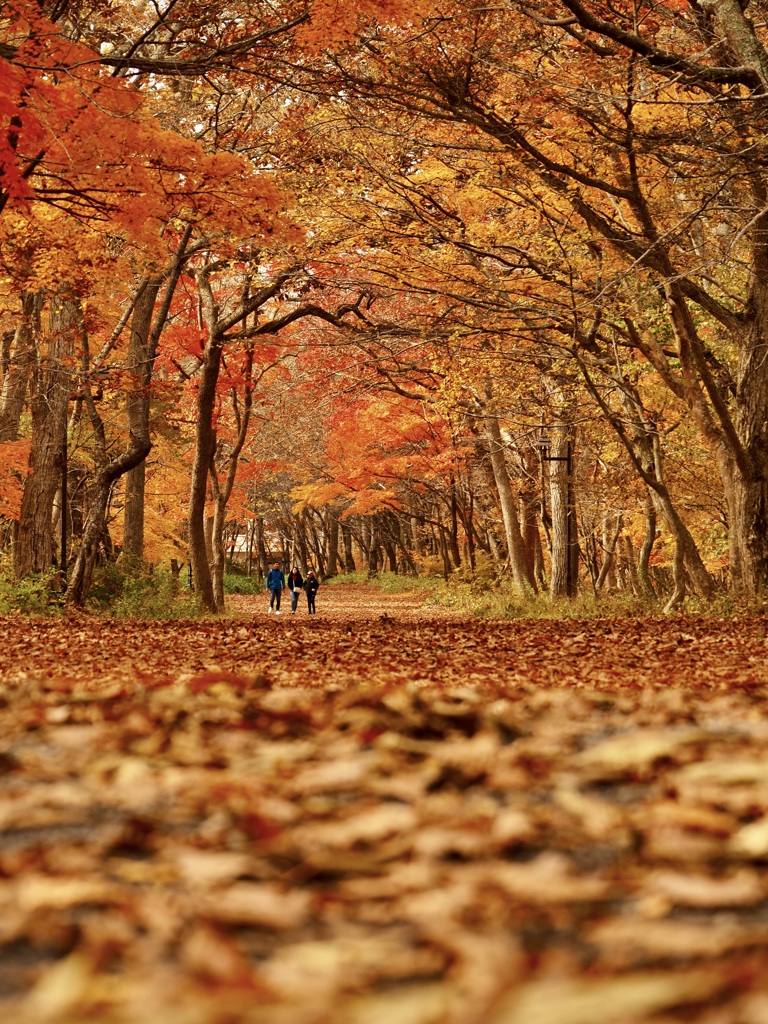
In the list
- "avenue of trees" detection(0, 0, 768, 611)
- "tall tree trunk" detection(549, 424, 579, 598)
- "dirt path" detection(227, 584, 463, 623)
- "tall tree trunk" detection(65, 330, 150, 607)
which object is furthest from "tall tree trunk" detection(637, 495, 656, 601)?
"tall tree trunk" detection(65, 330, 150, 607)

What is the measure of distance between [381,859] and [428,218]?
13.5m

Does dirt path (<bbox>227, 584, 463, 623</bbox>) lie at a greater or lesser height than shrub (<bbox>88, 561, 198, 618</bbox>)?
lesser

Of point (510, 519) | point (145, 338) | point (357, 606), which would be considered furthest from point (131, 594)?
point (357, 606)

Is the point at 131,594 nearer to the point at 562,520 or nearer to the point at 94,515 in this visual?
the point at 94,515

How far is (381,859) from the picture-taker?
240cm

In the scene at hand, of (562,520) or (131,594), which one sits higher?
(562,520)

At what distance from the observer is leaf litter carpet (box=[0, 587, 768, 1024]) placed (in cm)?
170

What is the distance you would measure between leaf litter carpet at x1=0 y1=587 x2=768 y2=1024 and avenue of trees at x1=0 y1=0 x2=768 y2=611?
7.41 m

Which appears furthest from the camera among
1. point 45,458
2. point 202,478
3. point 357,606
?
point 357,606

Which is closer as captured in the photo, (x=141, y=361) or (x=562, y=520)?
(x=141, y=361)

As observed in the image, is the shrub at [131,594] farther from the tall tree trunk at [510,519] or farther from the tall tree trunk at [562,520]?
the tall tree trunk at [510,519]

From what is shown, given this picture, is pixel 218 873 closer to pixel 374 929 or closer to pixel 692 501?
pixel 374 929

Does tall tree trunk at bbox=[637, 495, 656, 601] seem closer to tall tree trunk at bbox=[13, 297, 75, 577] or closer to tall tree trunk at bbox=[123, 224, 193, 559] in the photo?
tall tree trunk at bbox=[123, 224, 193, 559]

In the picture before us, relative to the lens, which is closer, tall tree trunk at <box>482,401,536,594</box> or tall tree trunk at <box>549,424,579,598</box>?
tall tree trunk at <box>549,424,579,598</box>
